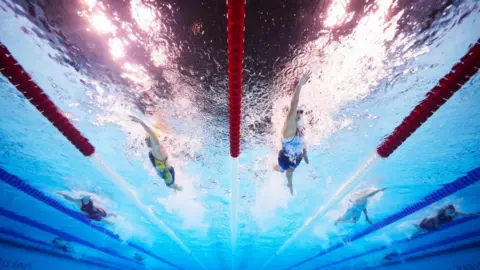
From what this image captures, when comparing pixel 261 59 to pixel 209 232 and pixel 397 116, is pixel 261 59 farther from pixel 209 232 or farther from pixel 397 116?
pixel 209 232

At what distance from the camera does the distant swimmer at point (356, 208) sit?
6.48 m

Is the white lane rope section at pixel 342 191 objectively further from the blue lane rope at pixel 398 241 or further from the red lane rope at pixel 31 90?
the red lane rope at pixel 31 90

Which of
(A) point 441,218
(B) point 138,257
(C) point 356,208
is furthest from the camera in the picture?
(B) point 138,257

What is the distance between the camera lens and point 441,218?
24.5ft

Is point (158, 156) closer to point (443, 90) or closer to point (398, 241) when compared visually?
point (443, 90)

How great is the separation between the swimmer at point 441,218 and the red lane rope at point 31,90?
979 cm

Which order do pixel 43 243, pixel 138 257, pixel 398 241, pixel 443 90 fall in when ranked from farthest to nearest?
pixel 138 257, pixel 43 243, pixel 398 241, pixel 443 90

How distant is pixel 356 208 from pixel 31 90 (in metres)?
8.02

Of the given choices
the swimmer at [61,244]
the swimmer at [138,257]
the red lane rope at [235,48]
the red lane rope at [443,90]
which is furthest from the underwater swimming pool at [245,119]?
the swimmer at [138,257]

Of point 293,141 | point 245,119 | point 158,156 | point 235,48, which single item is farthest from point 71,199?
point 235,48

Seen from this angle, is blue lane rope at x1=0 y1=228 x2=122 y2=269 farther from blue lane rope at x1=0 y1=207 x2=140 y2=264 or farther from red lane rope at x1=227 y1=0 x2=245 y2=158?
red lane rope at x1=227 y1=0 x2=245 y2=158

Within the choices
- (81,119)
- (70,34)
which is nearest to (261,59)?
(70,34)

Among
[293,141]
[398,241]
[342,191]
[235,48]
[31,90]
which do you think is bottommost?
[235,48]

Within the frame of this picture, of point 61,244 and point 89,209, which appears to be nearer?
point 89,209
